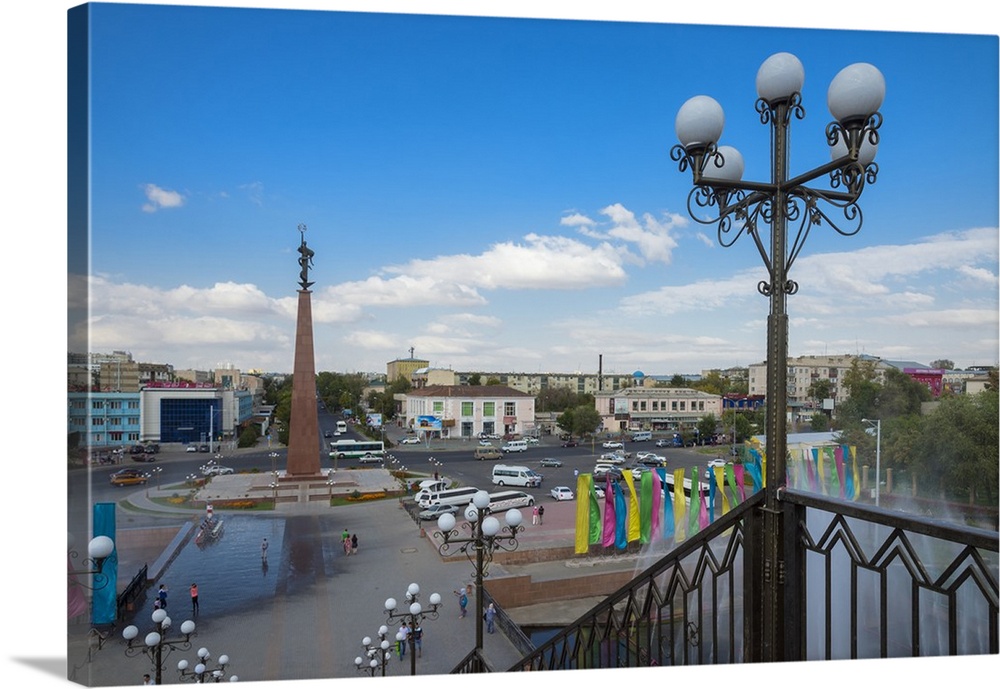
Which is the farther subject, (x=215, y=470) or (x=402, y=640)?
(x=215, y=470)

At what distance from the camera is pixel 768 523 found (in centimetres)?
159

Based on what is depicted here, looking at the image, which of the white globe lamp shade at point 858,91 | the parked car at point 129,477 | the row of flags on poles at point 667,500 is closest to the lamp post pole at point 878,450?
the row of flags on poles at point 667,500

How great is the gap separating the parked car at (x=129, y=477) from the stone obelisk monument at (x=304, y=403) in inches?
116

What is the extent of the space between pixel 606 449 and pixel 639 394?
3.00 m

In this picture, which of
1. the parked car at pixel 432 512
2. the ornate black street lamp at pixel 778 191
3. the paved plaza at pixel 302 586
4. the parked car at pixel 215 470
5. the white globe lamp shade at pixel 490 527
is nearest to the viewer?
the ornate black street lamp at pixel 778 191

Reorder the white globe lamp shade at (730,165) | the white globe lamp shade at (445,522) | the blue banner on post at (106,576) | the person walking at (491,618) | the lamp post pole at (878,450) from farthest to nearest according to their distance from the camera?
the lamp post pole at (878,450)
the person walking at (491,618)
the blue banner on post at (106,576)
the white globe lamp shade at (445,522)
the white globe lamp shade at (730,165)

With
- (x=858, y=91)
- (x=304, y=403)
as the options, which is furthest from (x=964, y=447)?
(x=304, y=403)

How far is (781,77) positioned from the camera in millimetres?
1785

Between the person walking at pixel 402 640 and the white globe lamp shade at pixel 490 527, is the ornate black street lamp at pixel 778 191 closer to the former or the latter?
the white globe lamp shade at pixel 490 527

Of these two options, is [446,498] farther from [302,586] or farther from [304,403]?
[302,586]

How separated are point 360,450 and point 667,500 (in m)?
9.41

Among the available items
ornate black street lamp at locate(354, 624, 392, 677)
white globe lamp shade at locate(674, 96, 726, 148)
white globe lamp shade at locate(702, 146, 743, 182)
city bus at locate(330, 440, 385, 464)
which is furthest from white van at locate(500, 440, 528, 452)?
white globe lamp shade at locate(674, 96, 726, 148)

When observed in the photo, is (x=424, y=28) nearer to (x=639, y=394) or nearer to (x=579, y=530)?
(x=579, y=530)

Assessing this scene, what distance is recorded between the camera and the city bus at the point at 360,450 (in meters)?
15.9
